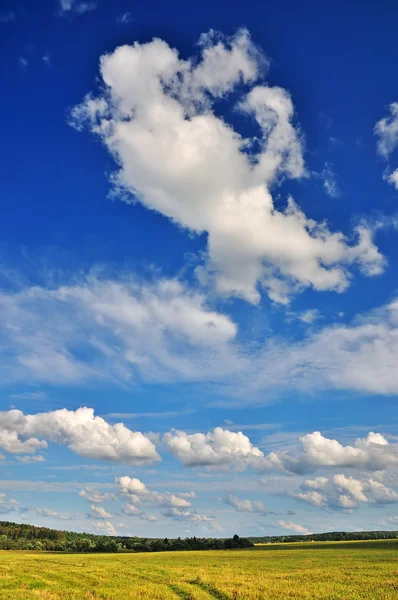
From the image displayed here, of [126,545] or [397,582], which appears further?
[126,545]

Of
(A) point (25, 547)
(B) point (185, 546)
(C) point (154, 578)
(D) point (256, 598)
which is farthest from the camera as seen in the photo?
(A) point (25, 547)

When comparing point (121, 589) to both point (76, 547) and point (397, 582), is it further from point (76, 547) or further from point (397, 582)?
point (76, 547)

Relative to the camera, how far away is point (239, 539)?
514 feet

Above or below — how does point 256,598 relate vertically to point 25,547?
above

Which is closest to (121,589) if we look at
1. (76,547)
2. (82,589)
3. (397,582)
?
(82,589)

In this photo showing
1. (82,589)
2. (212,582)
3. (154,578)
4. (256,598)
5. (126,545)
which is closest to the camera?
(256,598)

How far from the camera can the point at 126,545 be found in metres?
160

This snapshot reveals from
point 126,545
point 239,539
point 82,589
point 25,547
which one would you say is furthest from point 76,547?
point 82,589

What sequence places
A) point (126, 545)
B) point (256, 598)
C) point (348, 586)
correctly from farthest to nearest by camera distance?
point (126, 545) < point (348, 586) < point (256, 598)

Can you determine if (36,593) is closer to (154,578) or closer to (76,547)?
(154,578)

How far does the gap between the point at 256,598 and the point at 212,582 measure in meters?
11.3

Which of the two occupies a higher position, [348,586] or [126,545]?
[348,586]

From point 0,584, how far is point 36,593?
21.0ft

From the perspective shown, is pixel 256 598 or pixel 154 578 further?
pixel 154 578
